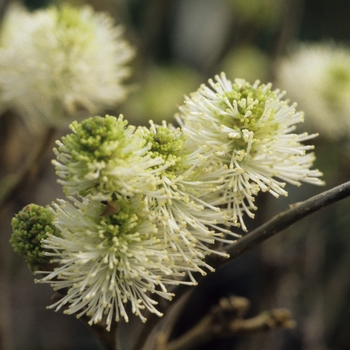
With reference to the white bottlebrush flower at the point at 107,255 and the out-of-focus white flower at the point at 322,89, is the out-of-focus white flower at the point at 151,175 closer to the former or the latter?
the white bottlebrush flower at the point at 107,255

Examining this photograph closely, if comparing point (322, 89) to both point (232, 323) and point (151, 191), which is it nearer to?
point (232, 323)

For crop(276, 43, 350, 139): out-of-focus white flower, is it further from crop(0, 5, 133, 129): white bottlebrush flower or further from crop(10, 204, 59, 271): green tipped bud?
crop(10, 204, 59, 271): green tipped bud

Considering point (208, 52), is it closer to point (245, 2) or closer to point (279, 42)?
point (245, 2)

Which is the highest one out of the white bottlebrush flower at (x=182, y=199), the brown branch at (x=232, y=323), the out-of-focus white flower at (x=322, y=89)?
the out-of-focus white flower at (x=322, y=89)

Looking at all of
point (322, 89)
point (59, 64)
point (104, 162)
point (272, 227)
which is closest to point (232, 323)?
point (272, 227)

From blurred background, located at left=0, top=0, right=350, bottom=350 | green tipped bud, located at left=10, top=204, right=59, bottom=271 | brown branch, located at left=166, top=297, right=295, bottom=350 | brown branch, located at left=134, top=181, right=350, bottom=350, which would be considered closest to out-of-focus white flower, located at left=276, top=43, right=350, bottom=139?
blurred background, located at left=0, top=0, right=350, bottom=350

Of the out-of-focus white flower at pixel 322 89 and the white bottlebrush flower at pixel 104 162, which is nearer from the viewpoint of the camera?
the white bottlebrush flower at pixel 104 162

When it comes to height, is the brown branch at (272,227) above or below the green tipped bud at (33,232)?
below

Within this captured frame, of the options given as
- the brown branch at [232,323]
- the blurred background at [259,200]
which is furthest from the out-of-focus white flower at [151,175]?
the blurred background at [259,200]
